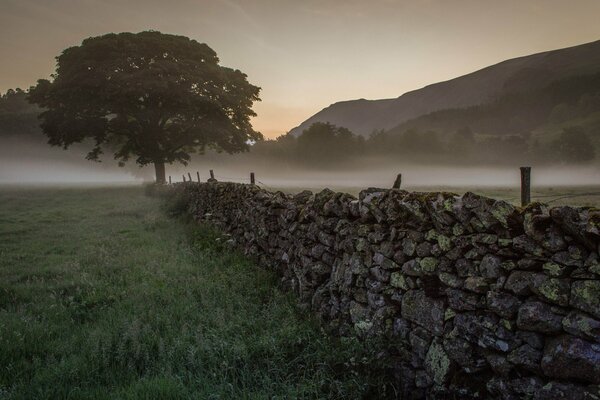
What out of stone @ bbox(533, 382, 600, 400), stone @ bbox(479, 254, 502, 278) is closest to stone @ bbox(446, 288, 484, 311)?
stone @ bbox(479, 254, 502, 278)

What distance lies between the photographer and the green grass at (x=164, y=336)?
4.00 metres

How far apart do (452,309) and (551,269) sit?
1076mm

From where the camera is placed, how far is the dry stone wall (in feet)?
9.37

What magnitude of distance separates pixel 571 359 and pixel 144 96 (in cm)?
3427

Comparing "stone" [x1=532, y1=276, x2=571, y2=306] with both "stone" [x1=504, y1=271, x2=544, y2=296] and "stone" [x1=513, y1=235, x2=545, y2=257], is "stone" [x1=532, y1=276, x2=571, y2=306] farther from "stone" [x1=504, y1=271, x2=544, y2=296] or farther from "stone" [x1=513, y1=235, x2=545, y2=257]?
"stone" [x1=513, y1=235, x2=545, y2=257]

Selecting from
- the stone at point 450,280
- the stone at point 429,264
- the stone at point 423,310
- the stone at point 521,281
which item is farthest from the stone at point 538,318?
the stone at point 429,264

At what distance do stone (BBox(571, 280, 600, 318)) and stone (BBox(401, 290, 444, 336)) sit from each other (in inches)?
50.6

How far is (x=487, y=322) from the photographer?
3.39m

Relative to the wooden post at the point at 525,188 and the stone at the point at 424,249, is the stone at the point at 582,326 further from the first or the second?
the wooden post at the point at 525,188

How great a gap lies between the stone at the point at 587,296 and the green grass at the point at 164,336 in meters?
2.19

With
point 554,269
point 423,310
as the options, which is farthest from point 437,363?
point 554,269

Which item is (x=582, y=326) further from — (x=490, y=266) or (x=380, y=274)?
(x=380, y=274)

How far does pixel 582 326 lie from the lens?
9.09 ft

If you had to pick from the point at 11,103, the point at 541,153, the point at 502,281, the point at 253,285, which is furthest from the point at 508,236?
the point at 11,103
